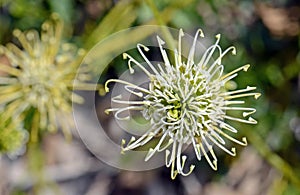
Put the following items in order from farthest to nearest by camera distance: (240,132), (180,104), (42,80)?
(240,132)
(42,80)
(180,104)

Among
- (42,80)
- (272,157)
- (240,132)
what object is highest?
(42,80)

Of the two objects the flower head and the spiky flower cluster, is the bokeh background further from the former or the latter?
the flower head

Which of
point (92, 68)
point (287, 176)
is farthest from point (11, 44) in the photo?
point (287, 176)

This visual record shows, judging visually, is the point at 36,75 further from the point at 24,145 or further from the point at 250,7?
the point at 250,7

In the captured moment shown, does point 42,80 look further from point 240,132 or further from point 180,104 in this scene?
point 240,132

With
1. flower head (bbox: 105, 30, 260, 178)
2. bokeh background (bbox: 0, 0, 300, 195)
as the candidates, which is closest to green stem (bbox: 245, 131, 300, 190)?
bokeh background (bbox: 0, 0, 300, 195)

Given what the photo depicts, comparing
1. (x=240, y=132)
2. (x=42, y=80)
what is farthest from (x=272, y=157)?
(x=42, y=80)

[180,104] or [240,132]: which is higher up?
[180,104]

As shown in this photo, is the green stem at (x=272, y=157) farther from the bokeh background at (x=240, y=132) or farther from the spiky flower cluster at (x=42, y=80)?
the spiky flower cluster at (x=42, y=80)

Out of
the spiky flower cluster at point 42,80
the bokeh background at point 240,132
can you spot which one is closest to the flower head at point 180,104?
the spiky flower cluster at point 42,80
